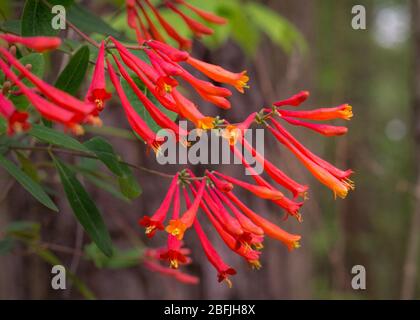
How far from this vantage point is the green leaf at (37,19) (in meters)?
1.12

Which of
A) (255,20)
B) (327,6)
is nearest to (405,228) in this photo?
(327,6)

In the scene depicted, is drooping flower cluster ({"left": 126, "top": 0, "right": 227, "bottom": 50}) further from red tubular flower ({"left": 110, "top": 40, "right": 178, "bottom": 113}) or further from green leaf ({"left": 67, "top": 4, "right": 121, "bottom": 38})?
red tubular flower ({"left": 110, "top": 40, "right": 178, "bottom": 113})

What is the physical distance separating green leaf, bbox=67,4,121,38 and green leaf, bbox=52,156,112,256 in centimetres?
32

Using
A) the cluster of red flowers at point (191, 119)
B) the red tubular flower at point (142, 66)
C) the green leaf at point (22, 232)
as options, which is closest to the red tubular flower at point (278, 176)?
the cluster of red flowers at point (191, 119)

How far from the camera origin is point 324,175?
1091 millimetres

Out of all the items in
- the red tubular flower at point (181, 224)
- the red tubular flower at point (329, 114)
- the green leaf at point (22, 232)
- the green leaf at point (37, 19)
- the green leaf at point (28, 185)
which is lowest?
the green leaf at point (22, 232)

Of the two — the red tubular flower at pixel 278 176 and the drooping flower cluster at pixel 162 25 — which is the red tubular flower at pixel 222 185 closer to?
the red tubular flower at pixel 278 176

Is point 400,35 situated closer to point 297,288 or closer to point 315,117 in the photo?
point 297,288

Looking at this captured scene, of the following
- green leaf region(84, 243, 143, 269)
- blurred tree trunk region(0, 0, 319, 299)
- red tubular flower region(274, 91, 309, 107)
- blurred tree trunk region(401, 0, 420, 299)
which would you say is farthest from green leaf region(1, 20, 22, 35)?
blurred tree trunk region(401, 0, 420, 299)

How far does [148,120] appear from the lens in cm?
115

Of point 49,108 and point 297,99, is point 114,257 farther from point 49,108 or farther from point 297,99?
point 49,108

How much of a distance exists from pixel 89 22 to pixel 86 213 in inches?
16.8

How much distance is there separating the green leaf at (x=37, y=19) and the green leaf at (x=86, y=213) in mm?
337

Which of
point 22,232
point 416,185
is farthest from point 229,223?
point 416,185
